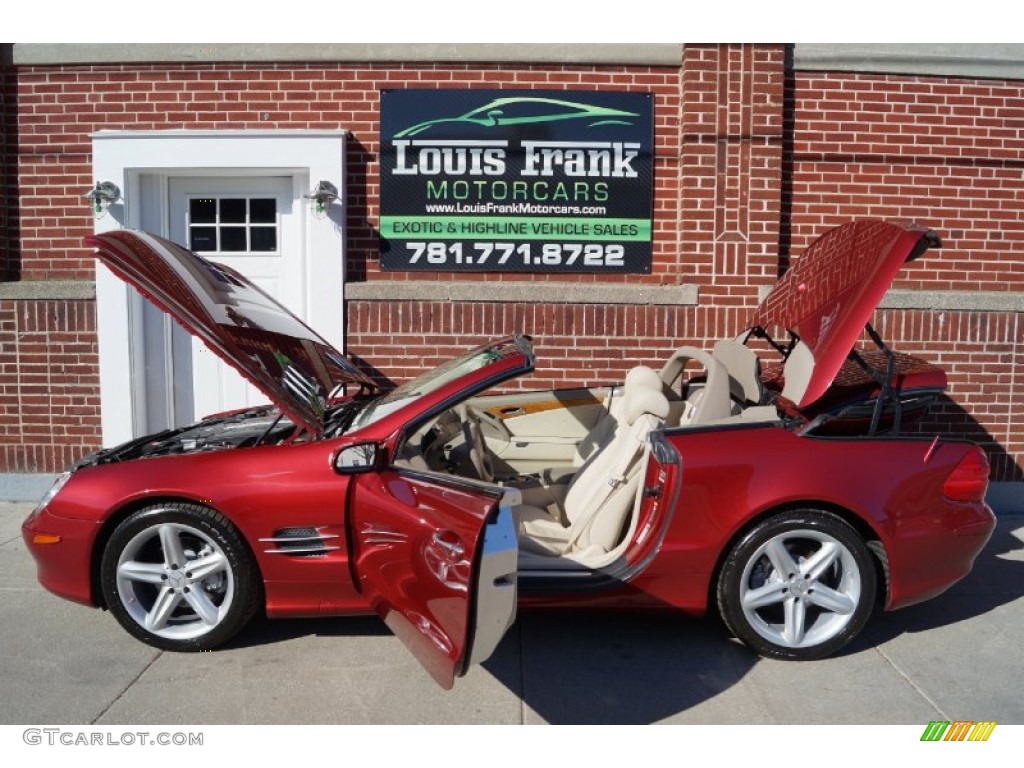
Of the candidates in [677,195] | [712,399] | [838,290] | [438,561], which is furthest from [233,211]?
[838,290]

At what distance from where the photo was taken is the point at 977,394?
7.20m

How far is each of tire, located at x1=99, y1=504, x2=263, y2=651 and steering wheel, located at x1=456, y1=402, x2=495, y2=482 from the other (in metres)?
1.30

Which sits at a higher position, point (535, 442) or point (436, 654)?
point (535, 442)

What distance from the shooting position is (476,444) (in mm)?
4855

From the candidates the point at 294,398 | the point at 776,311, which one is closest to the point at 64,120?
the point at 294,398

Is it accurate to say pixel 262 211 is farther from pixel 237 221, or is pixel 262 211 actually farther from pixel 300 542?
pixel 300 542

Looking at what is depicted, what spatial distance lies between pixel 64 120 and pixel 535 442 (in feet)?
16.0

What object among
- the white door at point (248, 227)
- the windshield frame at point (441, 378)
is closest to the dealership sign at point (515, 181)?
the white door at point (248, 227)

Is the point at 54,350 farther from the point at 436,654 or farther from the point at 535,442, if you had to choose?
the point at 436,654

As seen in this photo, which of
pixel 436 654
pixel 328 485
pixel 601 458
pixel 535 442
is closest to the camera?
pixel 436 654

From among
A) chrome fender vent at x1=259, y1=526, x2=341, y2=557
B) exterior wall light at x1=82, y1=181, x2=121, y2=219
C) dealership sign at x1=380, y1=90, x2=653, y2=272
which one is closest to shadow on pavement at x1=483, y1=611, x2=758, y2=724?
chrome fender vent at x1=259, y1=526, x2=341, y2=557

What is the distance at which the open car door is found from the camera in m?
3.21

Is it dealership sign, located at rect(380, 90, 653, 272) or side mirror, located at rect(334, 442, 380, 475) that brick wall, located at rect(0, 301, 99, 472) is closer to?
dealership sign, located at rect(380, 90, 653, 272)

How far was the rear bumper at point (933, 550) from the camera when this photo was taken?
13.4 ft
